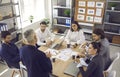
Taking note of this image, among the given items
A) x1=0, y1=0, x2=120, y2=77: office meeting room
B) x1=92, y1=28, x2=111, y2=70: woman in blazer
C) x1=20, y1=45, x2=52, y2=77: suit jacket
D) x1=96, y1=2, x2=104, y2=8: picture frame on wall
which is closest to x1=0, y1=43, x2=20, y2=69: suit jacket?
x1=0, y1=0, x2=120, y2=77: office meeting room

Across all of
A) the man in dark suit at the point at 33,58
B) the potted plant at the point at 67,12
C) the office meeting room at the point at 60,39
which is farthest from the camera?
the potted plant at the point at 67,12

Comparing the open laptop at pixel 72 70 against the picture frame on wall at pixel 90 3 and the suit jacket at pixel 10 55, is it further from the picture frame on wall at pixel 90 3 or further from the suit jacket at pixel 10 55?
the picture frame on wall at pixel 90 3

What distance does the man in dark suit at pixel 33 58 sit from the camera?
1.71 metres

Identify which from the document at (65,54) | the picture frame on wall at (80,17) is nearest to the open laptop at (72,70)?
the document at (65,54)

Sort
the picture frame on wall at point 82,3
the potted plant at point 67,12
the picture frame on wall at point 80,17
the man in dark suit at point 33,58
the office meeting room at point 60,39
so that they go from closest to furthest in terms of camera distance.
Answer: the man in dark suit at point 33,58 → the office meeting room at point 60,39 → the picture frame on wall at point 82,3 → the picture frame on wall at point 80,17 → the potted plant at point 67,12

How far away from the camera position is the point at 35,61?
1.75 m

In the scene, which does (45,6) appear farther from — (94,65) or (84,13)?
(94,65)

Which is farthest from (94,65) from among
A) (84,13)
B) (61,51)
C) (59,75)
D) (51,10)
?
(51,10)

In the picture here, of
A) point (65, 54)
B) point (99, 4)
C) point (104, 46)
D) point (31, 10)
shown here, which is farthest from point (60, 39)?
point (31, 10)

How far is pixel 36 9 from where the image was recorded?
5.18 metres

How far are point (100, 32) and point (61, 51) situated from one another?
30.4 inches

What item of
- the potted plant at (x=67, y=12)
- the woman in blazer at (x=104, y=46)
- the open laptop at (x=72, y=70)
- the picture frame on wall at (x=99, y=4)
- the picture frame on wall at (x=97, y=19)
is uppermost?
the picture frame on wall at (x=99, y=4)

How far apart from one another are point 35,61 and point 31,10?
11.7 ft

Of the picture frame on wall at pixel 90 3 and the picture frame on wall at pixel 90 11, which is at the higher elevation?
the picture frame on wall at pixel 90 3
